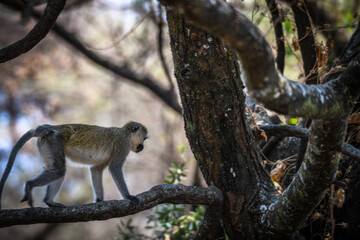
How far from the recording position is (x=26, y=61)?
884cm

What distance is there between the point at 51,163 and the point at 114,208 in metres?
1.13

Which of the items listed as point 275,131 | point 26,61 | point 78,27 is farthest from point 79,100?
point 275,131

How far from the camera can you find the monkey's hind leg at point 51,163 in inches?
137

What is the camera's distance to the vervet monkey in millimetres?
3541

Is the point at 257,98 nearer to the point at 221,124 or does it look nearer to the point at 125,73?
the point at 221,124

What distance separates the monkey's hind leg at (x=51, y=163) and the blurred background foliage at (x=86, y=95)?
3832 mm

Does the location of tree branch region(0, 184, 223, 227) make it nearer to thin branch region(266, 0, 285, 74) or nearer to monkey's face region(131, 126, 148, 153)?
monkey's face region(131, 126, 148, 153)

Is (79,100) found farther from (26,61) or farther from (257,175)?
(257,175)

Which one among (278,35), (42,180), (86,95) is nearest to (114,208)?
(42,180)

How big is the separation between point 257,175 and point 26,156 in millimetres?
6969

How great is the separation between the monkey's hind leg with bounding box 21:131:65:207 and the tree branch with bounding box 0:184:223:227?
830 mm

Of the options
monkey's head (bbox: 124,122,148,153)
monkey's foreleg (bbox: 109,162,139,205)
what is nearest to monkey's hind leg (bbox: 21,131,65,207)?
monkey's foreleg (bbox: 109,162,139,205)

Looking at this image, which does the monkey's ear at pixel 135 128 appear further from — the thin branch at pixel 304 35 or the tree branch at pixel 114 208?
the thin branch at pixel 304 35

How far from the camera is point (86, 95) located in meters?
10.2
